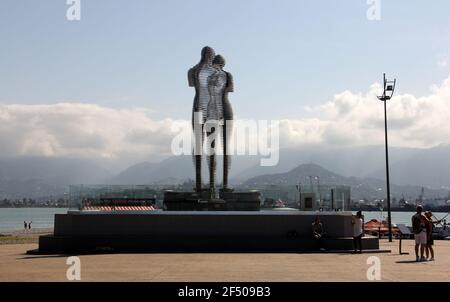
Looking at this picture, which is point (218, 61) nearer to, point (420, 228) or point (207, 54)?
point (207, 54)

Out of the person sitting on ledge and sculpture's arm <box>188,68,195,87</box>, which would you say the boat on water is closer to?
sculpture's arm <box>188,68,195,87</box>

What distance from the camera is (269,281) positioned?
12695 mm

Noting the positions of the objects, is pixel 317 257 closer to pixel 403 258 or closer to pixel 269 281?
pixel 403 258

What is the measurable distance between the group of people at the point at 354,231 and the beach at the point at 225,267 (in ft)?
2.17

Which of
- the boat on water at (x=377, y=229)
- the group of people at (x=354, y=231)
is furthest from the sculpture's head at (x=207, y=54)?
the boat on water at (x=377, y=229)

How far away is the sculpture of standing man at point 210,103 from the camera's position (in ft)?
92.4

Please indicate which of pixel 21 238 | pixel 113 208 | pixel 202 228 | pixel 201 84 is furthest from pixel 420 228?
pixel 21 238

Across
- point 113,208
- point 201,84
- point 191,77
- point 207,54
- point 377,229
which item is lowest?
point 377,229

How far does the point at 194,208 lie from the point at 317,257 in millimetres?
9789

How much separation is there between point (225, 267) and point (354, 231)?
19.5ft

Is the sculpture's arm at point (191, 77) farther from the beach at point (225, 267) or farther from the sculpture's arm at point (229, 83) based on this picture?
the beach at point (225, 267)

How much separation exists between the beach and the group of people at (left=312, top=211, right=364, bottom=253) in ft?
2.17

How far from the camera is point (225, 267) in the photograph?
15.4 meters
